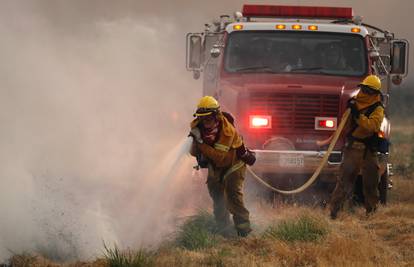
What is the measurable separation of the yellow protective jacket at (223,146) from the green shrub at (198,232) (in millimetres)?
755

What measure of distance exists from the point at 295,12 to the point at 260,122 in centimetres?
245

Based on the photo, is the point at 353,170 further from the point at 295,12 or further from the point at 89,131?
the point at 89,131

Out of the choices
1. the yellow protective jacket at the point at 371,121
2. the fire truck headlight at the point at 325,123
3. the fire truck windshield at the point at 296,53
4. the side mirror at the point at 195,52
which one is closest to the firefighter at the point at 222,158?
the yellow protective jacket at the point at 371,121

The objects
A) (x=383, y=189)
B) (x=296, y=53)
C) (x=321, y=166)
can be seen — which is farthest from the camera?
(x=296, y=53)

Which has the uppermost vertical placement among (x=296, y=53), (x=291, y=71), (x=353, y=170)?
(x=296, y=53)

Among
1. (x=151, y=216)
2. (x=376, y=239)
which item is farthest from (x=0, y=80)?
(x=376, y=239)

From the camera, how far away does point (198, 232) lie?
34.3ft

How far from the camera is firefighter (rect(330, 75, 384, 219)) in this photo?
11883mm

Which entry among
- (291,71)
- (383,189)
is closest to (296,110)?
(291,71)

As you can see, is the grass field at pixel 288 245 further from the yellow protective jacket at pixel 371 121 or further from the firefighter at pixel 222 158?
the yellow protective jacket at pixel 371 121

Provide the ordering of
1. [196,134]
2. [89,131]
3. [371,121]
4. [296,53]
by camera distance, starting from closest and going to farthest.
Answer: [196,134] < [371,121] < [296,53] < [89,131]

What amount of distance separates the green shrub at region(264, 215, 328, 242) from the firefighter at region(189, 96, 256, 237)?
16.4 inches

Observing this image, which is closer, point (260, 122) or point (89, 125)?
point (260, 122)

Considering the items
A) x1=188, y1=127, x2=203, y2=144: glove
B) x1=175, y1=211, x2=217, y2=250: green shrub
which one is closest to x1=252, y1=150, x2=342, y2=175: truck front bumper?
x1=175, y1=211, x2=217, y2=250: green shrub
